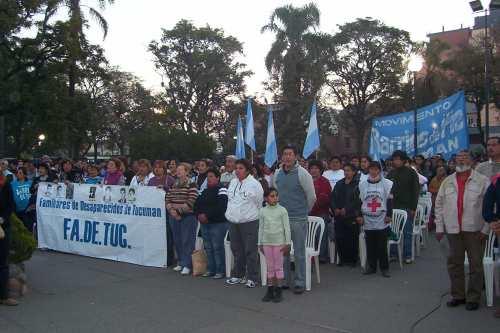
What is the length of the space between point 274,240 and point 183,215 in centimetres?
209

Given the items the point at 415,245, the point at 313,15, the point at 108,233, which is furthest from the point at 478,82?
the point at 108,233

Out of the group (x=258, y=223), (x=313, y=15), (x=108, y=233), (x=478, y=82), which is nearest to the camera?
(x=258, y=223)

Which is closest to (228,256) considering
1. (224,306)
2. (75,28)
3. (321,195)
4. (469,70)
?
(224,306)

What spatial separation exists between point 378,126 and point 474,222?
666cm

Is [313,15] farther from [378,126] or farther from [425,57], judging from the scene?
[378,126]

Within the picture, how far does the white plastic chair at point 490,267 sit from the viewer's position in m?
5.98

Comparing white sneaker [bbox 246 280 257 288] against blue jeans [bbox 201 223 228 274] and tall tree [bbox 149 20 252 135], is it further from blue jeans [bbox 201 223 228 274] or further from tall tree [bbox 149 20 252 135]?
tall tree [bbox 149 20 252 135]

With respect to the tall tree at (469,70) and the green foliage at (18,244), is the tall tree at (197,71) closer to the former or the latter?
the tall tree at (469,70)

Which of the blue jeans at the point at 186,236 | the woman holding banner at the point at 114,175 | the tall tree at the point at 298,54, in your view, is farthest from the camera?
the tall tree at the point at 298,54

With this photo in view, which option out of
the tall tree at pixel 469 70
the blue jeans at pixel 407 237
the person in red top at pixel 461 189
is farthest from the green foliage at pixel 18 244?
the tall tree at pixel 469 70

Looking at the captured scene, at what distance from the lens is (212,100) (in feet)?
151

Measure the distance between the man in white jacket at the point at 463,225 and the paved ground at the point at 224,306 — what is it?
277mm

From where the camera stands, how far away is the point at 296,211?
693 cm

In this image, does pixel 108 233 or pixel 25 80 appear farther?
pixel 25 80
